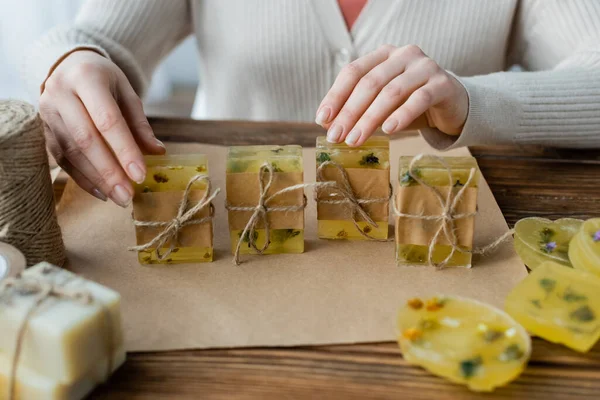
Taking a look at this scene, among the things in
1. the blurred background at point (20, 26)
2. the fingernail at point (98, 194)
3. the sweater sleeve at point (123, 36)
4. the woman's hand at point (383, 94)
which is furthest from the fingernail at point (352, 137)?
the blurred background at point (20, 26)

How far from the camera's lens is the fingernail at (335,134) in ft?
2.90

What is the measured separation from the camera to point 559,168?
113 centimetres

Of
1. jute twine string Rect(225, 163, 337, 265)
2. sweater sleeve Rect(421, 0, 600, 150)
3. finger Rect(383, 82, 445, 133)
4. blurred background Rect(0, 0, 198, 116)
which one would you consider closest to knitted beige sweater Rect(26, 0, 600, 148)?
sweater sleeve Rect(421, 0, 600, 150)

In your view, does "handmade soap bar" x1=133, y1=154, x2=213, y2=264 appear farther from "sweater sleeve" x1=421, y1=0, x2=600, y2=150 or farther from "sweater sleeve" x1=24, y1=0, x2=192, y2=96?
"sweater sleeve" x1=421, y1=0, x2=600, y2=150

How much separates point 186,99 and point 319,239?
7.33 feet

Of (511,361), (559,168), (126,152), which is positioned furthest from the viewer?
(559,168)

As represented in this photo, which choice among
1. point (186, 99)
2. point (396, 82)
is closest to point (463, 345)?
point (396, 82)

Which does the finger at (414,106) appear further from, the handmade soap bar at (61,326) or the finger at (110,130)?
the handmade soap bar at (61,326)

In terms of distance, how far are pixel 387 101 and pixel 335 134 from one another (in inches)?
4.0

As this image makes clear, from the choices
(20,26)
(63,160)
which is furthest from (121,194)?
(20,26)

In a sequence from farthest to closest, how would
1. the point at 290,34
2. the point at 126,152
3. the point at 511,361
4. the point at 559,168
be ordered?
1. the point at 290,34
2. the point at 559,168
3. the point at 126,152
4. the point at 511,361

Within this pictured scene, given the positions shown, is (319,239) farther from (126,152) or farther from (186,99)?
(186,99)

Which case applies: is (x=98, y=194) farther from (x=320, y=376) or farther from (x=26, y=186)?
(x=320, y=376)

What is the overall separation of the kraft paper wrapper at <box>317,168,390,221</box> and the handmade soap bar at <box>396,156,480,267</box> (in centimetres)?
5
